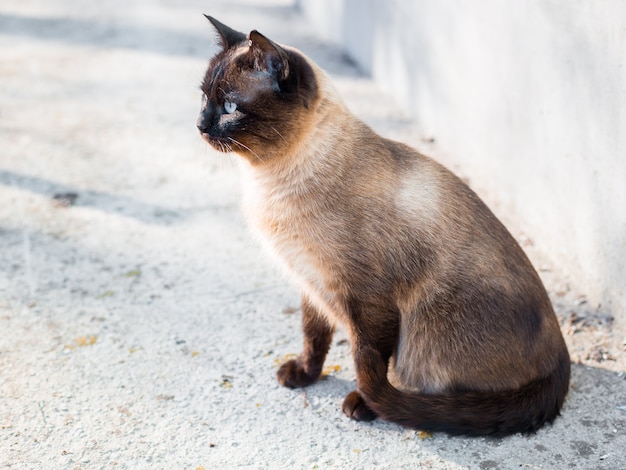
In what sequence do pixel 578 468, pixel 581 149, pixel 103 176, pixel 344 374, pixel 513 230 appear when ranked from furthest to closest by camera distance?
pixel 103 176
pixel 513 230
pixel 581 149
pixel 344 374
pixel 578 468

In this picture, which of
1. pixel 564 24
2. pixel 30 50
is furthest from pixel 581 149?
pixel 30 50

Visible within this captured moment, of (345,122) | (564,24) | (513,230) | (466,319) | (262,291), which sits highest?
(564,24)

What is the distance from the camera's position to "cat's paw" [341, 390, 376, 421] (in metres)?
2.73

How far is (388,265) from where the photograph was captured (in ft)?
8.36

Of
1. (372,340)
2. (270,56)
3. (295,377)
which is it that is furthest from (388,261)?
(270,56)

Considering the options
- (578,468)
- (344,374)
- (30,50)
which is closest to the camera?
(578,468)

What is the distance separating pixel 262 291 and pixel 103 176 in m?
1.71

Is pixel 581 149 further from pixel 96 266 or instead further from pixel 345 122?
pixel 96 266

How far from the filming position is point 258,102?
2516mm

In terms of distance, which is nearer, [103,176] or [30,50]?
[103,176]

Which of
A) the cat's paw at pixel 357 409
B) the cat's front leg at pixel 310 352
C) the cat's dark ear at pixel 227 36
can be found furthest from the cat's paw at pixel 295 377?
the cat's dark ear at pixel 227 36

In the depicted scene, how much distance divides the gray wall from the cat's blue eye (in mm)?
1631

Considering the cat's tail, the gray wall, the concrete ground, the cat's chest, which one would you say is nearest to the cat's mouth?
the cat's chest

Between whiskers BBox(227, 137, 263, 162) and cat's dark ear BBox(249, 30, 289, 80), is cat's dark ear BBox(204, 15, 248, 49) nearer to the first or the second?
cat's dark ear BBox(249, 30, 289, 80)
